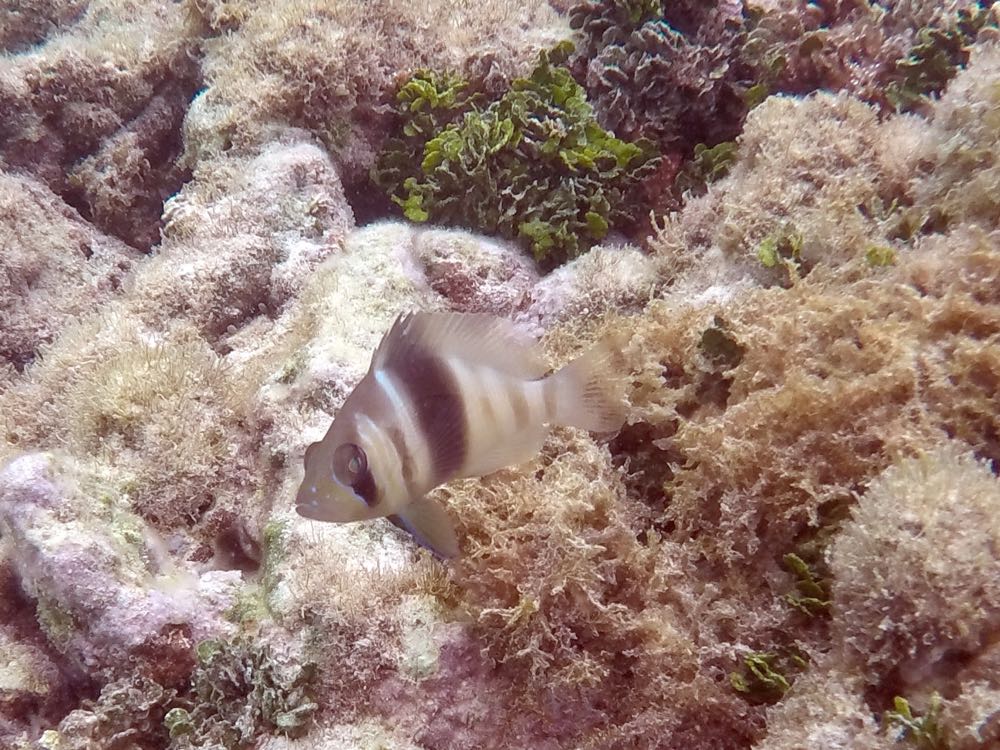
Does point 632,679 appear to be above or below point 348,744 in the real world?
above

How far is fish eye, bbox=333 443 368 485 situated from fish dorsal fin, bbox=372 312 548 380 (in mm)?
236

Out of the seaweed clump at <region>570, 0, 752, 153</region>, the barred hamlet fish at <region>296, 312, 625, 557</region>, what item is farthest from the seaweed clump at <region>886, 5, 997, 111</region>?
the barred hamlet fish at <region>296, 312, 625, 557</region>

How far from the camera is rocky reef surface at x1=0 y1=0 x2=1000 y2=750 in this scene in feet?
7.97

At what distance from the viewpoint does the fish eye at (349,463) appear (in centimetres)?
183

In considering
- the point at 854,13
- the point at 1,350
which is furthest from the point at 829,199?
the point at 1,350

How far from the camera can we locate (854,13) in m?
4.96

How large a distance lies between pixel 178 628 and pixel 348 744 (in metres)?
0.90

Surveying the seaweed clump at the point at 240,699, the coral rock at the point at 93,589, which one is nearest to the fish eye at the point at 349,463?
the seaweed clump at the point at 240,699

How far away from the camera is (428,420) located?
6.22 feet

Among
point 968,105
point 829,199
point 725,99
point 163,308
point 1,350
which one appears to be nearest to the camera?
point 968,105

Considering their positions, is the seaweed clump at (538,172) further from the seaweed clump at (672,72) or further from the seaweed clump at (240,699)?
the seaweed clump at (240,699)

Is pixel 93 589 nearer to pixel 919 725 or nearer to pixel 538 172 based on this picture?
pixel 919 725

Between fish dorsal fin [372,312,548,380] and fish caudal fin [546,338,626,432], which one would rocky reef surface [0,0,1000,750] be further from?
fish dorsal fin [372,312,548,380]

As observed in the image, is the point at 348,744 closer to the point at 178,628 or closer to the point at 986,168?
the point at 178,628
